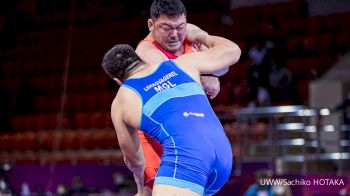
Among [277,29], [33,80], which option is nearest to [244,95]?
[277,29]

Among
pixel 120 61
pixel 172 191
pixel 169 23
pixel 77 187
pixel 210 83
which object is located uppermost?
pixel 169 23

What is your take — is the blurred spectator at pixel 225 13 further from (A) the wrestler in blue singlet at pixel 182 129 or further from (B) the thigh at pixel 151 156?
(A) the wrestler in blue singlet at pixel 182 129

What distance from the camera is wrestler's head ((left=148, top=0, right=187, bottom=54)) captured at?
13.2 ft

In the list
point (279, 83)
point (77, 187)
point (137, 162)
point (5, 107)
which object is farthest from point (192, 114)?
point (5, 107)

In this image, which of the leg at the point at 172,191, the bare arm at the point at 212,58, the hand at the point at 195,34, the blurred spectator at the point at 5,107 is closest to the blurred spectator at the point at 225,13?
the blurred spectator at the point at 5,107

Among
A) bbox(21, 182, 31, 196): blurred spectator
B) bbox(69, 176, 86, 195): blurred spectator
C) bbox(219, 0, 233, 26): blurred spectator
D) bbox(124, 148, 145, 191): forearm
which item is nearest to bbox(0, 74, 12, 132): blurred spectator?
bbox(21, 182, 31, 196): blurred spectator

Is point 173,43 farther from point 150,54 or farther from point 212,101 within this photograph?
point 212,101

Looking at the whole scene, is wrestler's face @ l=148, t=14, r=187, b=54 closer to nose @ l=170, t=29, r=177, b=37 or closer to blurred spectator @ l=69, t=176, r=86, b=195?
nose @ l=170, t=29, r=177, b=37

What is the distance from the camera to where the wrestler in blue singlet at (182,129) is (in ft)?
11.1

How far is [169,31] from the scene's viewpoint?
13.5 ft

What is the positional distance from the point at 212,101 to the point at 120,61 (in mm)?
7472

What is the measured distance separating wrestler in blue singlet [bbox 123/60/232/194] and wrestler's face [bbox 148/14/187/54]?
471mm

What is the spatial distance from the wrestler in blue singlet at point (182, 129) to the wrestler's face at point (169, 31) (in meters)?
0.47

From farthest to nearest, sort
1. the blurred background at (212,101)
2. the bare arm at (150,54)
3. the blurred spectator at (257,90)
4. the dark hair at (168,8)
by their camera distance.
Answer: the blurred spectator at (257,90), the blurred background at (212,101), the bare arm at (150,54), the dark hair at (168,8)
